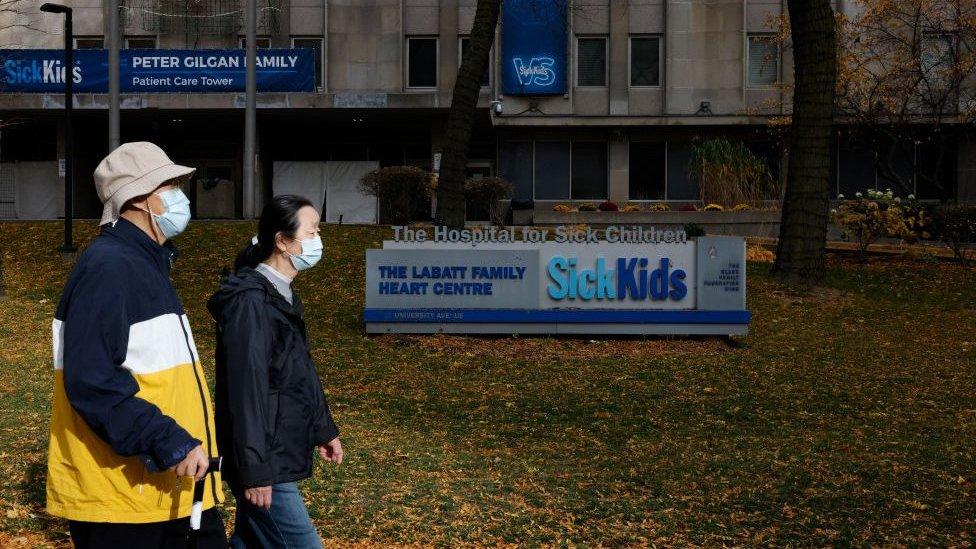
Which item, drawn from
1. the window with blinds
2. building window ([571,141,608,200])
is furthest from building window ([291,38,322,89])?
the window with blinds

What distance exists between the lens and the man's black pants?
3463mm

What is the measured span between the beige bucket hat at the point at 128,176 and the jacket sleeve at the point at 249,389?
1.88 feet

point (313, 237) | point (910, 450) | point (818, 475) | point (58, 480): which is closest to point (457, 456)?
point (818, 475)

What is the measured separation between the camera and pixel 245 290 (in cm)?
400

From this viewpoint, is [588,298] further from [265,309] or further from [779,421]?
[265,309]

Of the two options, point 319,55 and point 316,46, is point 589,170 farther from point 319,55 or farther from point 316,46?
point 316,46

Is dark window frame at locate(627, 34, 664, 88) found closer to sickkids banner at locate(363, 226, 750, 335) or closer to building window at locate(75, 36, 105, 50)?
building window at locate(75, 36, 105, 50)

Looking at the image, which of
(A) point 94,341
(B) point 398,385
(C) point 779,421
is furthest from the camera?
(B) point 398,385

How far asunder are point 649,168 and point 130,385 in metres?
34.2

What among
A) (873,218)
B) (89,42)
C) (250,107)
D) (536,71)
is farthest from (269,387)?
(89,42)

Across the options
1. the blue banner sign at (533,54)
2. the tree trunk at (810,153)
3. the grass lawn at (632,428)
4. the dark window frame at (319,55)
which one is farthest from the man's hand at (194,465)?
the dark window frame at (319,55)

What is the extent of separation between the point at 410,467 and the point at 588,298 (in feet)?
20.2

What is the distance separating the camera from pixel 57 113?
35.1 m

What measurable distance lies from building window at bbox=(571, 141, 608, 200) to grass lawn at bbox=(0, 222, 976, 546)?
20062 millimetres
